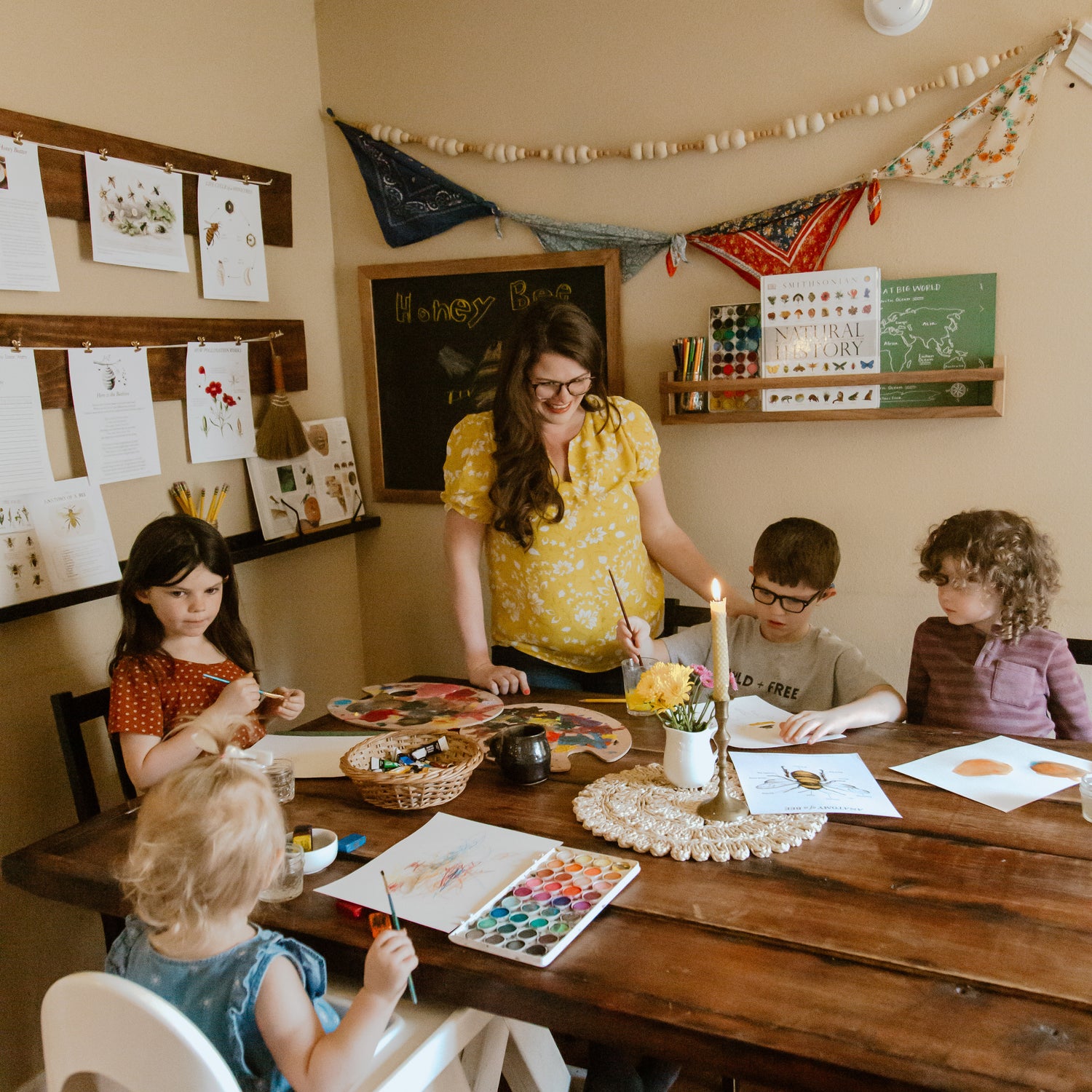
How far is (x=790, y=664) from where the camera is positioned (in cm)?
210

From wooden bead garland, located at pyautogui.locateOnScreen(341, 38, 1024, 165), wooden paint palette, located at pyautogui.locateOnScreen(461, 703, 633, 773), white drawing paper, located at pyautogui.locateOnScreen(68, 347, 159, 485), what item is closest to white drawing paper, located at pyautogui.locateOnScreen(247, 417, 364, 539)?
white drawing paper, located at pyautogui.locateOnScreen(68, 347, 159, 485)

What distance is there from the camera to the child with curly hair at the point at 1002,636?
186 cm

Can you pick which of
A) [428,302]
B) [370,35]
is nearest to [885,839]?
[428,302]

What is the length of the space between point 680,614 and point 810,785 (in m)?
0.99

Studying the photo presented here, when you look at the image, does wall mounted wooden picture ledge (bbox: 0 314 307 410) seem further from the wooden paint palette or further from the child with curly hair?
the child with curly hair

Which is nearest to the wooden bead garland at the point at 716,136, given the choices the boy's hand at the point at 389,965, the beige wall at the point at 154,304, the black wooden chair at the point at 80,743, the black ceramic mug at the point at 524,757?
the beige wall at the point at 154,304

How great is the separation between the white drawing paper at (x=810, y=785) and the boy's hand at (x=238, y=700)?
2.97 feet

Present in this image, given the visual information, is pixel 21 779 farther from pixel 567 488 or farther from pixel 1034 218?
pixel 1034 218

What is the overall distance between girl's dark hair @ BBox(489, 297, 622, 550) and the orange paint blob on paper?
37.7 inches

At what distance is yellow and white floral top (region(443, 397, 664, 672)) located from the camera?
2199mm

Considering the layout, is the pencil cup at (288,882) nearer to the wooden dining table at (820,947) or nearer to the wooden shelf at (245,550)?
the wooden dining table at (820,947)

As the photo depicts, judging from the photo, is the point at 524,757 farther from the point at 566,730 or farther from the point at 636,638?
the point at 636,638

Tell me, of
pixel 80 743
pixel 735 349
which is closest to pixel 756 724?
pixel 735 349

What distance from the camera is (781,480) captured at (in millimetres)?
2586
